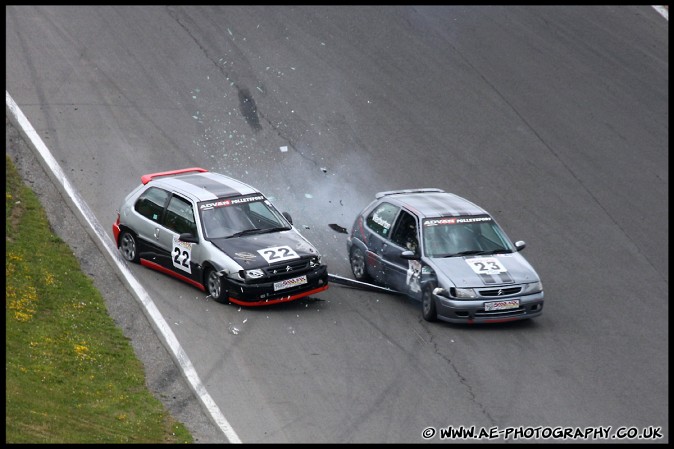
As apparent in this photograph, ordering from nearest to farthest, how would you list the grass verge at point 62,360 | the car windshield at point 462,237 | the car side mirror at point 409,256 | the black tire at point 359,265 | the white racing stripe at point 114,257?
the grass verge at point 62,360
the white racing stripe at point 114,257
the car side mirror at point 409,256
the car windshield at point 462,237
the black tire at point 359,265

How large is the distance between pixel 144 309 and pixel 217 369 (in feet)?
7.08

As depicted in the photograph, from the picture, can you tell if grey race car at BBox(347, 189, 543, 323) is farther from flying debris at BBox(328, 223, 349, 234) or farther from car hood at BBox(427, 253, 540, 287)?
flying debris at BBox(328, 223, 349, 234)

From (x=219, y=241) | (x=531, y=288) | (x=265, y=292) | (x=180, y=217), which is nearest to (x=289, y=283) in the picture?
(x=265, y=292)

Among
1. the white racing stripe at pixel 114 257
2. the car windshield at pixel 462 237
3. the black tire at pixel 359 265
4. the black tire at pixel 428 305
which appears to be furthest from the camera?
the black tire at pixel 359 265

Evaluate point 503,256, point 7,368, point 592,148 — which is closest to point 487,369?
point 503,256

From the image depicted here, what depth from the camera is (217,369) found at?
44.1ft

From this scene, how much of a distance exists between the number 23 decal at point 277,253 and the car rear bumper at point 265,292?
35 centimetres

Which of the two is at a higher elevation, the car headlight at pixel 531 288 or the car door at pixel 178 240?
the car headlight at pixel 531 288

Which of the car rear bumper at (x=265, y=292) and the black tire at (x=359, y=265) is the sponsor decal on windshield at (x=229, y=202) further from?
the black tire at (x=359, y=265)

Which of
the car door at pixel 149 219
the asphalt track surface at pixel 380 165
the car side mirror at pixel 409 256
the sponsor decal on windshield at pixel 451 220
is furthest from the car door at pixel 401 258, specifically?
the car door at pixel 149 219

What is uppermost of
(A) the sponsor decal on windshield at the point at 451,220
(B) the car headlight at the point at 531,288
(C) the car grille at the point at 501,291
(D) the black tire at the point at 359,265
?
(A) the sponsor decal on windshield at the point at 451,220

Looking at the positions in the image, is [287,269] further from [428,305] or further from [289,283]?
[428,305]

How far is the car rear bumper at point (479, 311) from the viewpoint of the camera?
1470cm

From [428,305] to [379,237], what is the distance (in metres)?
1.92
